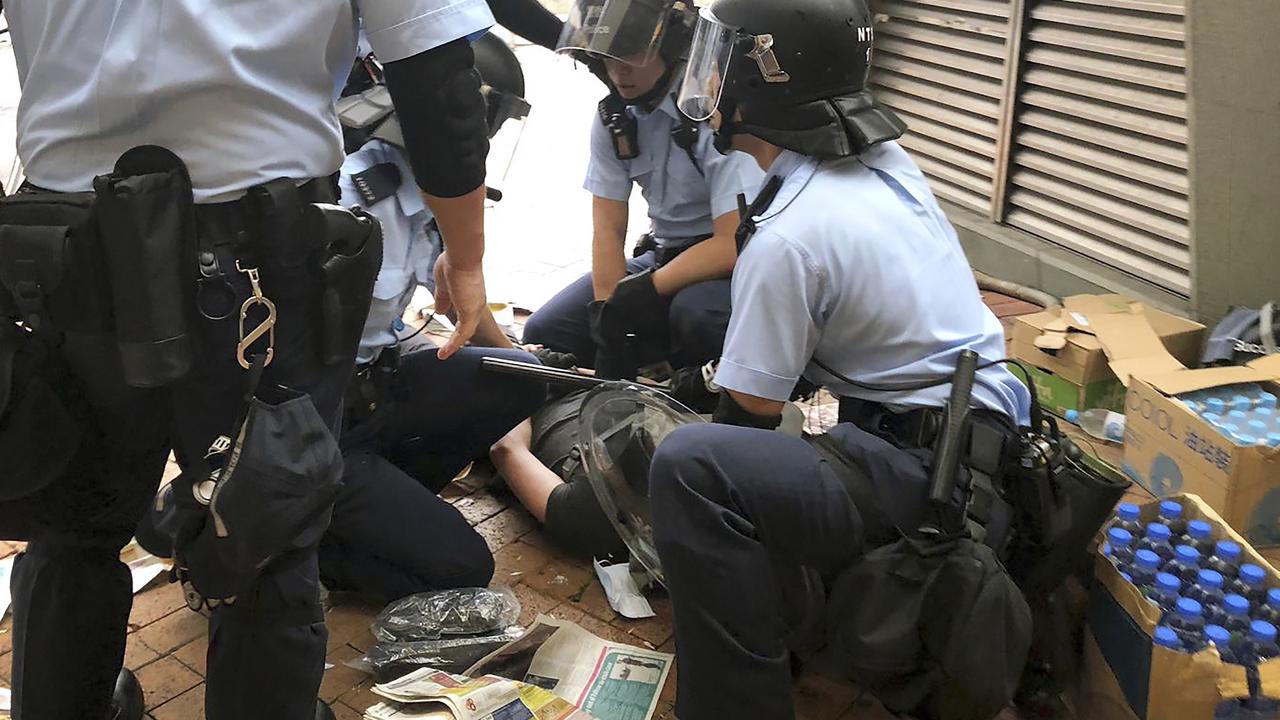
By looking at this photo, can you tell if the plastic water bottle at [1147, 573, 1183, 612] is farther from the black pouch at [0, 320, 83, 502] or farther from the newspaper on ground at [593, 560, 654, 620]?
the black pouch at [0, 320, 83, 502]

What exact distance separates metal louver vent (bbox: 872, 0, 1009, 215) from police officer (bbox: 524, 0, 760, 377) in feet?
6.41

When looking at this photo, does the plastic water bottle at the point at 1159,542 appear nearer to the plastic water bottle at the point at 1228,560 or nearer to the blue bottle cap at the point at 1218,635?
the plastic water bottle at the point at 1228,560

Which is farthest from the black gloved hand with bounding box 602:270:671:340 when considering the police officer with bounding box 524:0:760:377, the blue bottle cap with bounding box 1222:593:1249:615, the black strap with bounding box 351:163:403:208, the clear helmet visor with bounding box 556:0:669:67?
the blue bottle cap with bounding box 1222:593:1249:615

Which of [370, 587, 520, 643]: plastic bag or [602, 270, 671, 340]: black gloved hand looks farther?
[602, 270, 671, 340]: black gloved hand

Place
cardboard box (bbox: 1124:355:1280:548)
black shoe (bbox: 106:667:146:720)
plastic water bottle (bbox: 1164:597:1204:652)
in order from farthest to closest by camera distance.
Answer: cardboard box (bbox: 1124:355:1280:548) → black shoe (bbox: 106:667:146:720) → plastic water bottle (bbox: 1164:597:1204:652)

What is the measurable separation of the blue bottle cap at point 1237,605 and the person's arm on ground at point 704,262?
1.52 meters

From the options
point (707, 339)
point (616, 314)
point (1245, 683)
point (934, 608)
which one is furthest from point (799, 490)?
point (616, 314)

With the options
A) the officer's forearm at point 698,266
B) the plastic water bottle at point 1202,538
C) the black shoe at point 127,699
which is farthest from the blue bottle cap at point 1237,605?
the black shoe at point 127,699

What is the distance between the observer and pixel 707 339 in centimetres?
300

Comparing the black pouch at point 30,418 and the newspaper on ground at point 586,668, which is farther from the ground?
the black pouch at point 30,418

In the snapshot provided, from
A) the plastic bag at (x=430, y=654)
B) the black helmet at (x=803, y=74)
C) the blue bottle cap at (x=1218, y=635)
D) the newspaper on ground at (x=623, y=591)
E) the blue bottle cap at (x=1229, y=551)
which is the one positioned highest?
the black helmet at (x=803, y=74)

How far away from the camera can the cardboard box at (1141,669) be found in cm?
181

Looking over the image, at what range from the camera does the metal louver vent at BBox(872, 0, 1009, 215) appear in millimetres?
4570

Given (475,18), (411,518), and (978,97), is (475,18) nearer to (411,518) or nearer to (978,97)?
(411,518)
